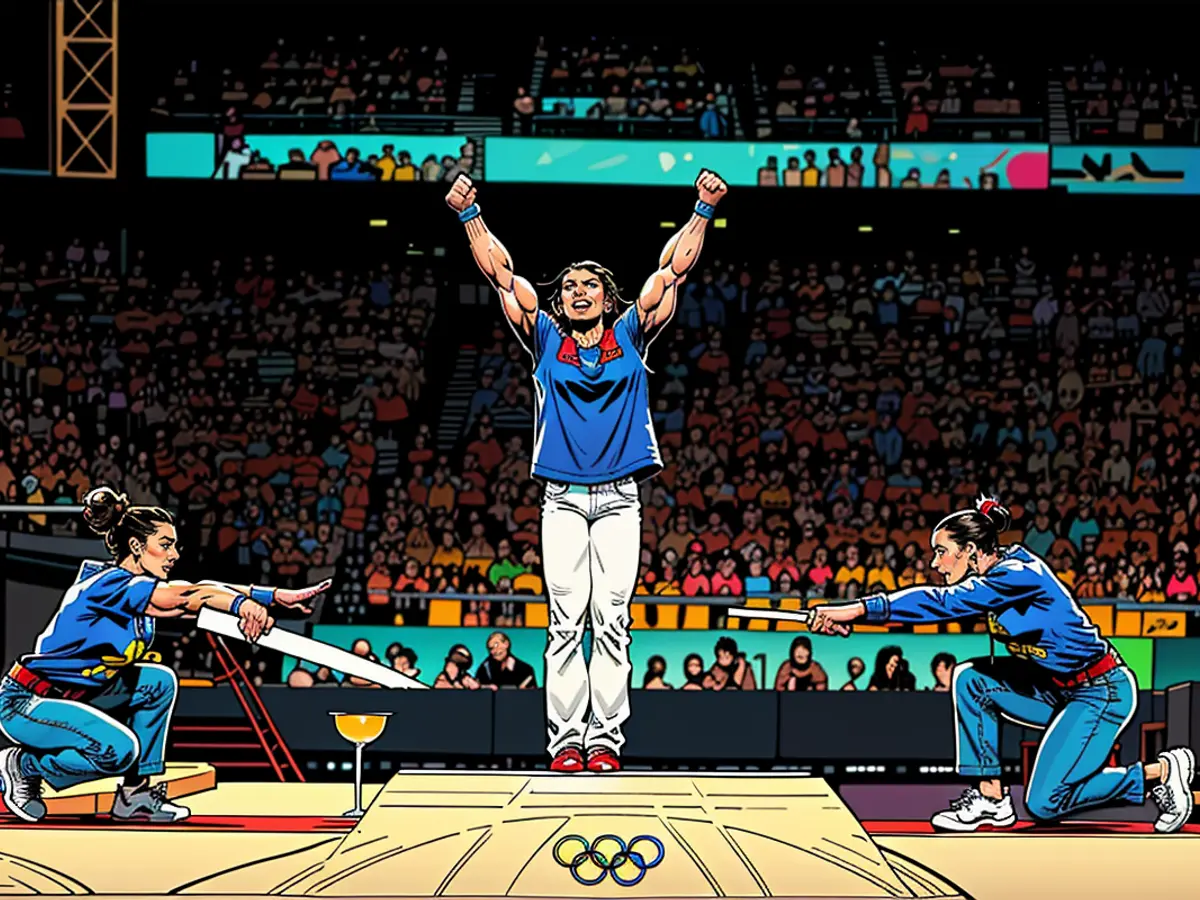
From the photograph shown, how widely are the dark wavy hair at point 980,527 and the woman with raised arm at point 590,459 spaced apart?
1.50m

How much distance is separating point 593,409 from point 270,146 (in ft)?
34.2

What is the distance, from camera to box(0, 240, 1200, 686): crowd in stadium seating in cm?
1377

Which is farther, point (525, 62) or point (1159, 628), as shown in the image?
point (525, 62)

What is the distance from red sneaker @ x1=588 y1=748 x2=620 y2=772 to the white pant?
0.08 ft

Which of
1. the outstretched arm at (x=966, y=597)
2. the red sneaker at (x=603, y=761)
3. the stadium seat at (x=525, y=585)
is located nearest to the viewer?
the red sneaker at (x=603, y=761)

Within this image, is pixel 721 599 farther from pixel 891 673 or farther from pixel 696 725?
pixel 696 725

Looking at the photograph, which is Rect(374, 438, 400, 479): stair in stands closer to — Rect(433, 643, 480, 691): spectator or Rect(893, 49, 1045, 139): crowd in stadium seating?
Rect(433, 643, 480, 691): spectator

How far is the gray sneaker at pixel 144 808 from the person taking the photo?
6.95 m

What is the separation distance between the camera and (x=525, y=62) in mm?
18703

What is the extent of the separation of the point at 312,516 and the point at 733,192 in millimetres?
5411

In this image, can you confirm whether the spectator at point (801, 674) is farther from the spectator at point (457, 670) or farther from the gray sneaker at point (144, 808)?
the gray sneaker at point (144, 808)

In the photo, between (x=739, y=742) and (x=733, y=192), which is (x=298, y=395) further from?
(x=739, y=742)

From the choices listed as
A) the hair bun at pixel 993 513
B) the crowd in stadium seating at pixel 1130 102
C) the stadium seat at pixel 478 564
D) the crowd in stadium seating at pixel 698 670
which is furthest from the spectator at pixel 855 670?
the crowd in stadium seating at pixel 1130 102

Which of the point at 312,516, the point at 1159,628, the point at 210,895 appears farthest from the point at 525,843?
the point at 312,516
